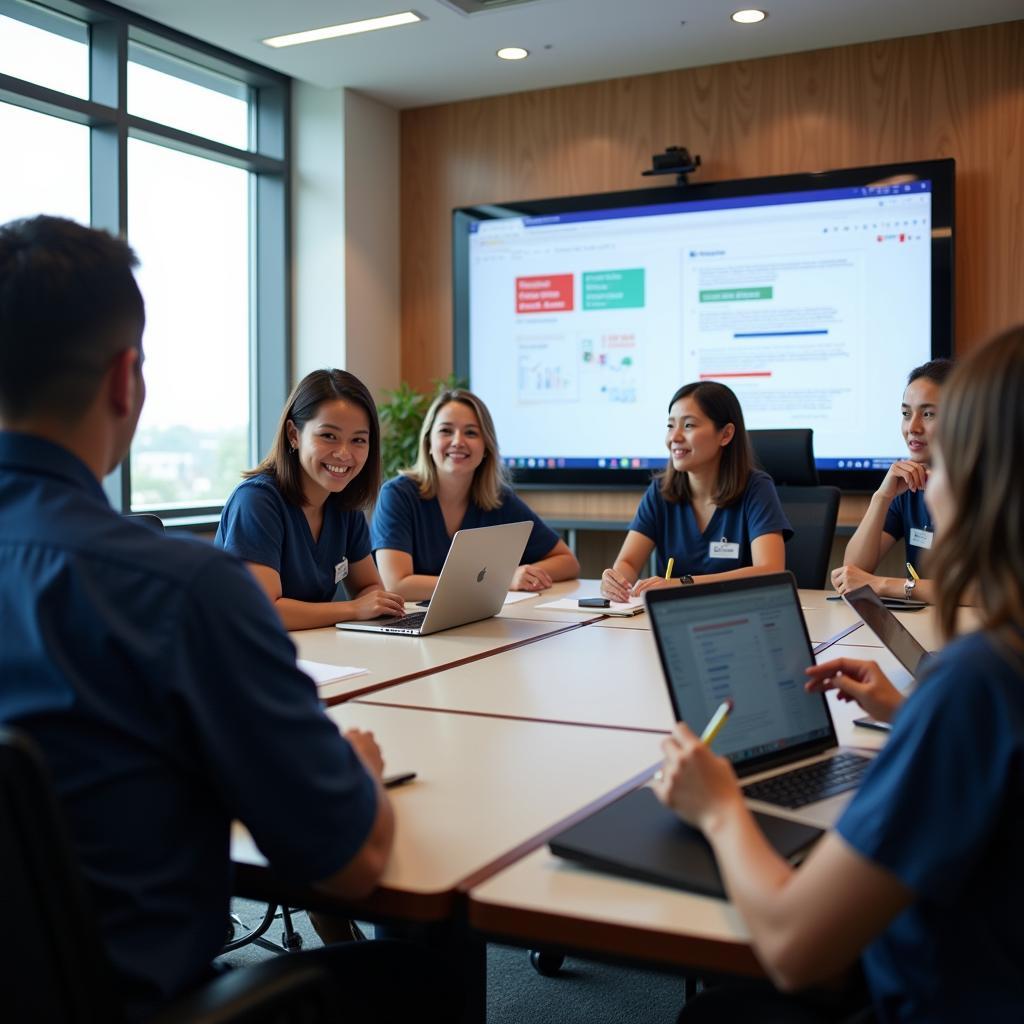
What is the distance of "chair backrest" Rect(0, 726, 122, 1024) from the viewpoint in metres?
0.85

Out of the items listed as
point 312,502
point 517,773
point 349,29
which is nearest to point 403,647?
point 312,502

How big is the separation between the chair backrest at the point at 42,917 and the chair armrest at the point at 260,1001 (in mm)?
81

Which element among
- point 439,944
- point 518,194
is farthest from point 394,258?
point 439,944

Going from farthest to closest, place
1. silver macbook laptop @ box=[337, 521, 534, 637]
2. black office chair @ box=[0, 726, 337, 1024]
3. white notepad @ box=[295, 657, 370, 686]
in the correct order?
1. silver macbook laptop @ box=[337, 521, 534, 637]
2. white notepad @ box=[295, 657, 370, 686]
3. black office chair @ box=[0, 726, 337, 1024]

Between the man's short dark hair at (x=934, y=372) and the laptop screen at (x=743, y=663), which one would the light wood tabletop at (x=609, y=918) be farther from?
the man's short dark hair at (x=934, y=372)

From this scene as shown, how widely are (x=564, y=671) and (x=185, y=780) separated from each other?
4.07 ft

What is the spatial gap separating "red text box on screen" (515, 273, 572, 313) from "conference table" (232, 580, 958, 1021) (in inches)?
119

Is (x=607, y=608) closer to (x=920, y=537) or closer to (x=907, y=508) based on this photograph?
(x=920, y=537)

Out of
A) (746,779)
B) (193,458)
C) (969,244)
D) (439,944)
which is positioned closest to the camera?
(746,779)

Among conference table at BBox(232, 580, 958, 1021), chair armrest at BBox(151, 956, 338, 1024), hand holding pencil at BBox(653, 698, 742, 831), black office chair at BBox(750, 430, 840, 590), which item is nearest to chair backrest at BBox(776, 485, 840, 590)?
black office chair at BBox(750, 430, 840, 590)

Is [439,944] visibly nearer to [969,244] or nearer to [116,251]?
[116,251]

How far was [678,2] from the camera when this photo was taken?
14.6ft

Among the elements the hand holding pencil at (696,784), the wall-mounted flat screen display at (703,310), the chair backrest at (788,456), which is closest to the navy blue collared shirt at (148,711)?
the hand holding pencil at (696,784)

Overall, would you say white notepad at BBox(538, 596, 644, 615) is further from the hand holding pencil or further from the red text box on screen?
the red text box on screen
